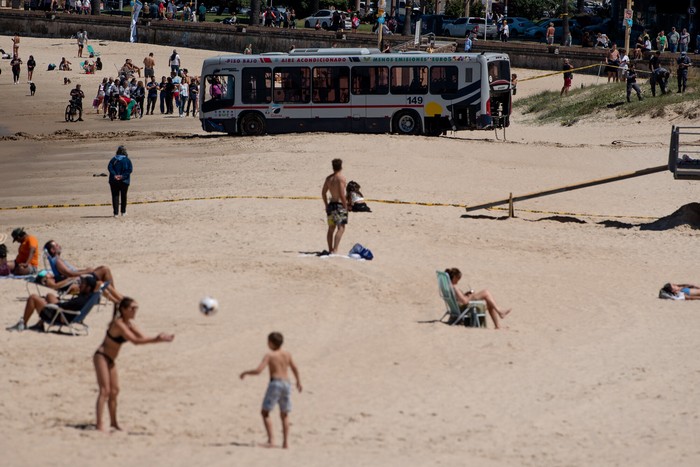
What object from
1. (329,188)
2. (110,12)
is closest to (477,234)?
(329,188)

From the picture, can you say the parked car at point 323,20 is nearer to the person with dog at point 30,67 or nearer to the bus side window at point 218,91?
the person with dog at point 30,67

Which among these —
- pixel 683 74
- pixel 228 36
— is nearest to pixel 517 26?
pixel 228 36

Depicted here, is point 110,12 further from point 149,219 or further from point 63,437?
point 63,437

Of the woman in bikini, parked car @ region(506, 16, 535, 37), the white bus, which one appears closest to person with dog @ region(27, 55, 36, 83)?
the white bus

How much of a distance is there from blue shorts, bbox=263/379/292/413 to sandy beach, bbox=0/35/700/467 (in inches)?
19.3

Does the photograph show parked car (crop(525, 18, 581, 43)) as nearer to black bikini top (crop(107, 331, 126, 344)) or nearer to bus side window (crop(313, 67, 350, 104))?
bus side window (crop(313, 67, 350, 104))

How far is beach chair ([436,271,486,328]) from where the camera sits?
17.4 meters

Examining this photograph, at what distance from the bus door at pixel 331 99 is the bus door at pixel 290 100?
0.22m

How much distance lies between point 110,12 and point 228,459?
247ft

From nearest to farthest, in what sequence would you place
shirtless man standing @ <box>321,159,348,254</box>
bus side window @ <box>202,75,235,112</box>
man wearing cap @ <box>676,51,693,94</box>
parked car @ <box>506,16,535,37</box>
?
shirtless man standing @ <box>321,159,348,254</box>
bus side window @ <box>202,75,235,112</box>
man wearing cap @ <box>676,51,693,94</box>
parked car @ <box>506,16,535,37</box>

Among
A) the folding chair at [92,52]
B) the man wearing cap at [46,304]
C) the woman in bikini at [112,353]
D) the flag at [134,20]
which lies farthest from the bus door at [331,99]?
the flag at [134,20]

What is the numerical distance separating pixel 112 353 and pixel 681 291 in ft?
34.6

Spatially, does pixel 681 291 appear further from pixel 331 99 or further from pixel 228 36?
pixel 228 36

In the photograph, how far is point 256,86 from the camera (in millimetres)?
37500
